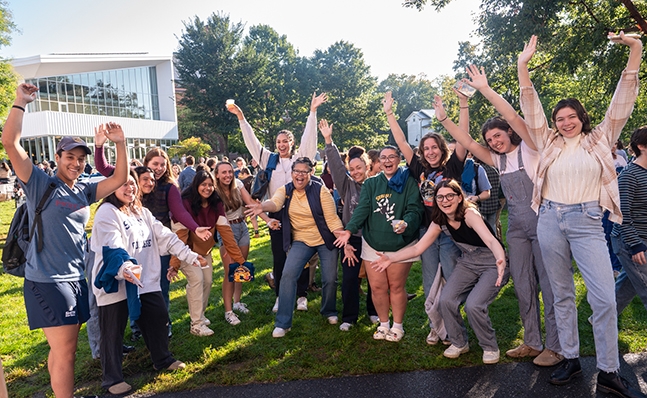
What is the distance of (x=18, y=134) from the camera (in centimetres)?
295

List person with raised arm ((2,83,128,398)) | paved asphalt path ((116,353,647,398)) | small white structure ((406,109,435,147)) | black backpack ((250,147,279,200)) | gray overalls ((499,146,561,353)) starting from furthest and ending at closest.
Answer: small white structure ((406,109,435,147))
black backpack ((250,147,279,200))
gray overalls ((499,146,561,353))
paved asphalt path ((116,353,647,398))
person with raised arm ((2,83,128,398))

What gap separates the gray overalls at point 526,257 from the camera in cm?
399

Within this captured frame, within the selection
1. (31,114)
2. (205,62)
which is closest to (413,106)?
(205,62)

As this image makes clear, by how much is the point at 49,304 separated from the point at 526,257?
12.8 ft

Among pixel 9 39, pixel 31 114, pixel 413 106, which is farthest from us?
pixel 413 106

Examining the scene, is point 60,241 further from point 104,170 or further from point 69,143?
point 104,170

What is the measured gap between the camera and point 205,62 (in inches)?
1556

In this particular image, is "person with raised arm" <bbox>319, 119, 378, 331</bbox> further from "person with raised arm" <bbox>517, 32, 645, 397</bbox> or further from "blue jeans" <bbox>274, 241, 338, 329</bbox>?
"person with raised arm" <bbox>517, 32, 645, 397</bbox>

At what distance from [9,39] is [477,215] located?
92.7 feet

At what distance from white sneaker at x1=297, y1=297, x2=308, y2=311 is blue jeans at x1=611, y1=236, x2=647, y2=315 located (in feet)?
11.6

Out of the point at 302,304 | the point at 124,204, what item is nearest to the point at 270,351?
the point at 302,304

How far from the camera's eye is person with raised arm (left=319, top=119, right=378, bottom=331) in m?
5.25

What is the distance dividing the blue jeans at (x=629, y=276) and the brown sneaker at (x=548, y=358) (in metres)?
0.90

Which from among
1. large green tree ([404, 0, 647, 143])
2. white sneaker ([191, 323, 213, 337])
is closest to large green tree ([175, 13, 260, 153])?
large green tree ([404, 0, 647, 143])
